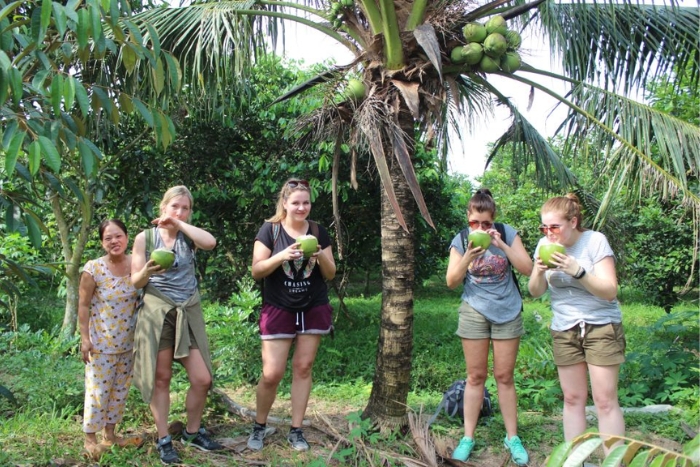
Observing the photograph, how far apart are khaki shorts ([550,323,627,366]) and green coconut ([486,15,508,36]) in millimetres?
1914

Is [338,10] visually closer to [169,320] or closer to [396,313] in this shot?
[396,313]

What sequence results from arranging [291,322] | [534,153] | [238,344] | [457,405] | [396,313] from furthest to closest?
[238,344], [534,153], [457,405], [396,313], [291,322]

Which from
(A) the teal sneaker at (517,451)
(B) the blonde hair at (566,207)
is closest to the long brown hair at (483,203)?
(B) the blonde hair at (566,207)

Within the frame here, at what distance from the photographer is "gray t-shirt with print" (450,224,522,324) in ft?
11.3

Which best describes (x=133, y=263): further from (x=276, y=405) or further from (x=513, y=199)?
(x=513, y=199)

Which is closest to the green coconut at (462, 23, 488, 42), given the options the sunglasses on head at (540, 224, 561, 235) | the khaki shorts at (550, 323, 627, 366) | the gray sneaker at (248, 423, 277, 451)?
the sunglasses on head at (540, 224, 561, 235)

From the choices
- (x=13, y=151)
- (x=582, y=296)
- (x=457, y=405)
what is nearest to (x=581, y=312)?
(x=582, y=296)

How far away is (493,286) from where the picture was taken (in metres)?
3.50

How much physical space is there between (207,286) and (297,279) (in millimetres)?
4192

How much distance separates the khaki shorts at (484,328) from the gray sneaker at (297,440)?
3.96ft

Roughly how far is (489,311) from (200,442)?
2002mm

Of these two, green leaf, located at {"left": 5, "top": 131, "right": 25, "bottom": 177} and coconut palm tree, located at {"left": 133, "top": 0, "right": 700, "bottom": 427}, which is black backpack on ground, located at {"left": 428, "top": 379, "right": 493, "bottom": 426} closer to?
coconut palm tree, located at {"left": 133, "top": 0, "right": 700, "bottom": 427}

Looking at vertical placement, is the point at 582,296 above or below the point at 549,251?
below

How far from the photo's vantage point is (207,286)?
743 centimetres
